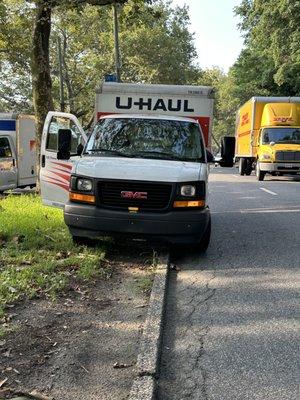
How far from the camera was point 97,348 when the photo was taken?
440cm

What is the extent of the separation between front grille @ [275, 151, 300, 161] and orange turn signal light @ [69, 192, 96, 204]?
16.1 metres

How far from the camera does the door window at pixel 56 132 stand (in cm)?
970

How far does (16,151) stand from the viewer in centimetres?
1755

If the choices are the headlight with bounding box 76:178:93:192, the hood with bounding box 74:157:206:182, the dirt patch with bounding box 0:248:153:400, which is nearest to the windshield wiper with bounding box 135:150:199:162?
the hood with bounding box 74:157:206:182

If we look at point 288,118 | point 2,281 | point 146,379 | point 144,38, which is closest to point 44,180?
point 2,281

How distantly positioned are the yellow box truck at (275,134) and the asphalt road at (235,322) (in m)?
13.2

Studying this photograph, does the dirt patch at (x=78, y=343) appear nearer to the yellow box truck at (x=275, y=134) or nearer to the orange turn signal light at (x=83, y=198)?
the orange turn signal light at (x=83, y=198)

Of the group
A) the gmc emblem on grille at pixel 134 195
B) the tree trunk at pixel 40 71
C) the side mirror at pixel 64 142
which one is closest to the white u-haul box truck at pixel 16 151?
the tree trunk at pixel 40 71

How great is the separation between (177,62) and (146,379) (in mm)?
42000

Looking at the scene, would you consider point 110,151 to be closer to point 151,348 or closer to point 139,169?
point 139,169

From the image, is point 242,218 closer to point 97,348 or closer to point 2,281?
point 2,281

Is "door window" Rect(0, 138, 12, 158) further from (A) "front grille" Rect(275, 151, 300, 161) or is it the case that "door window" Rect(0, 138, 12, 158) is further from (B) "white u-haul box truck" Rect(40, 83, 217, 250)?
(A) "front grille" Rect(275, 151, 300, 161)

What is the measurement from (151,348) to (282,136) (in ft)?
64.6

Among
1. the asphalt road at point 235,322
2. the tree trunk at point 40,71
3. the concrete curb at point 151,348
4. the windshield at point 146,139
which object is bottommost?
the asphalt road at point 235,322
